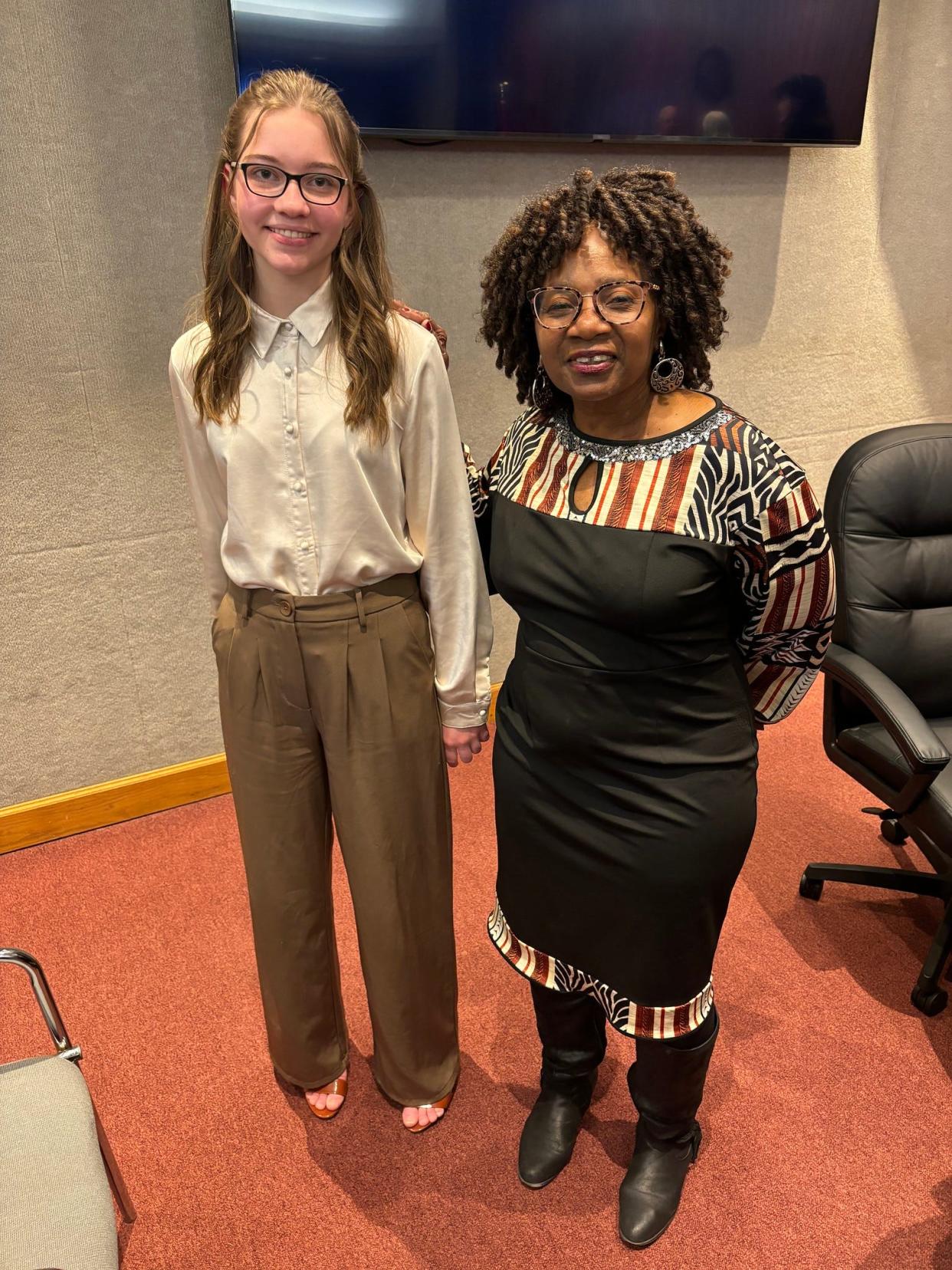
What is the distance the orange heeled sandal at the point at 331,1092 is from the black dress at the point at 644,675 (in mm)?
620

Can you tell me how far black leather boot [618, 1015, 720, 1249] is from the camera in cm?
157

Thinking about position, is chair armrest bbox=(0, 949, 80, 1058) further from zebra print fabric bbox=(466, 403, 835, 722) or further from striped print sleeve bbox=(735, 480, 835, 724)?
striped print sleeve bbox=(735, 480, 835, 724)

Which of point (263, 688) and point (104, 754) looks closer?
point (263, 688)

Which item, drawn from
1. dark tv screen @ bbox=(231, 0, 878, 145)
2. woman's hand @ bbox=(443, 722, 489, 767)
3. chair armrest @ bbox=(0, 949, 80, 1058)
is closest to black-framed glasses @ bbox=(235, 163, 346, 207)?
woman's hand @ bbox=(443, 722, 489, 767)

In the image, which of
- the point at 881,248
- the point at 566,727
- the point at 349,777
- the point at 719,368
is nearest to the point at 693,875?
the point at 566,727

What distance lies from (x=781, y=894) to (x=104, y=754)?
1.91 metres

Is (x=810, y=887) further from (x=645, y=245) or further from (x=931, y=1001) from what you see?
→ (x=645, y=245)

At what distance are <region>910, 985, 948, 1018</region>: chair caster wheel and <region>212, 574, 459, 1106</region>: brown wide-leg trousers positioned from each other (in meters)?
1.03

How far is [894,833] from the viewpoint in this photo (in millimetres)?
2629

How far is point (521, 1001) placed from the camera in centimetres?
216

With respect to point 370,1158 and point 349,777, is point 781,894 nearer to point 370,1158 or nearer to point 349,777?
point 370,1158

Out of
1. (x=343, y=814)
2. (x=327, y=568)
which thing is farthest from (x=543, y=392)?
(x=343, y=814)

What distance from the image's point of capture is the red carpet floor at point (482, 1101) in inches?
65.3

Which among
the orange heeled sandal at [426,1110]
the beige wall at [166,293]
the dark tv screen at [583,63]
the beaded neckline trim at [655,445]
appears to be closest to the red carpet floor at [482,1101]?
the orange heeled sandal at [426,1110]
